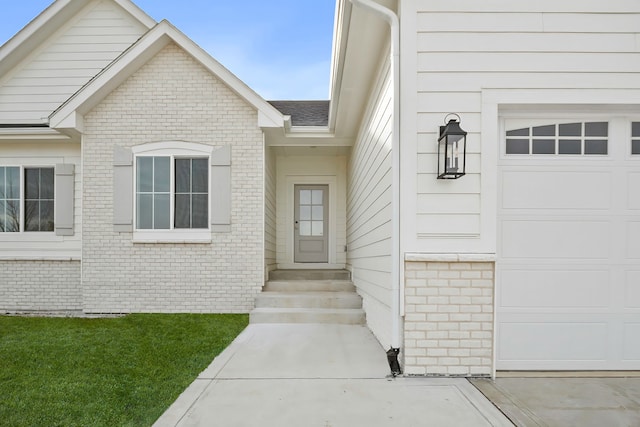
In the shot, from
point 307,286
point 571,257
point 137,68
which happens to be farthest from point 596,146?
point 137,68

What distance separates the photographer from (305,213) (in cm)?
923

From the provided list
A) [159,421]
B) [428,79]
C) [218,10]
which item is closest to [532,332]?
[428,79]

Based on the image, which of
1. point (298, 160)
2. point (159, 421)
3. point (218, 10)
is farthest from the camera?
point (218, 10)

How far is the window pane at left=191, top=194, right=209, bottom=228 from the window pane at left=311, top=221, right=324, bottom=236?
280 centimetres

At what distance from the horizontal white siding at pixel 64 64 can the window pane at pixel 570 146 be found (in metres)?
7.69

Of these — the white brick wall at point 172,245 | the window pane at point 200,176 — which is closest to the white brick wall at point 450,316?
the white brick wall at point 172,245

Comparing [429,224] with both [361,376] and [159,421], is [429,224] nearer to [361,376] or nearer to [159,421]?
[361,376]

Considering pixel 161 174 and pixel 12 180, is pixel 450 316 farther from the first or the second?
pixel 12 180

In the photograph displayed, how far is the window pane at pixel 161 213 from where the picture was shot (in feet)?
22.8

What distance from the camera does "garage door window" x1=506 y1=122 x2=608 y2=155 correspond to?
3.80m

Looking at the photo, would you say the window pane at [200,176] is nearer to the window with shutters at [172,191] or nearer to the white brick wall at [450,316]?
the window with shutters at [172,191]

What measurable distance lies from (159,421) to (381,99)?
3888 mm

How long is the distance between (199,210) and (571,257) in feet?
17.6

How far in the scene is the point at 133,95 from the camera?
23.0ft
